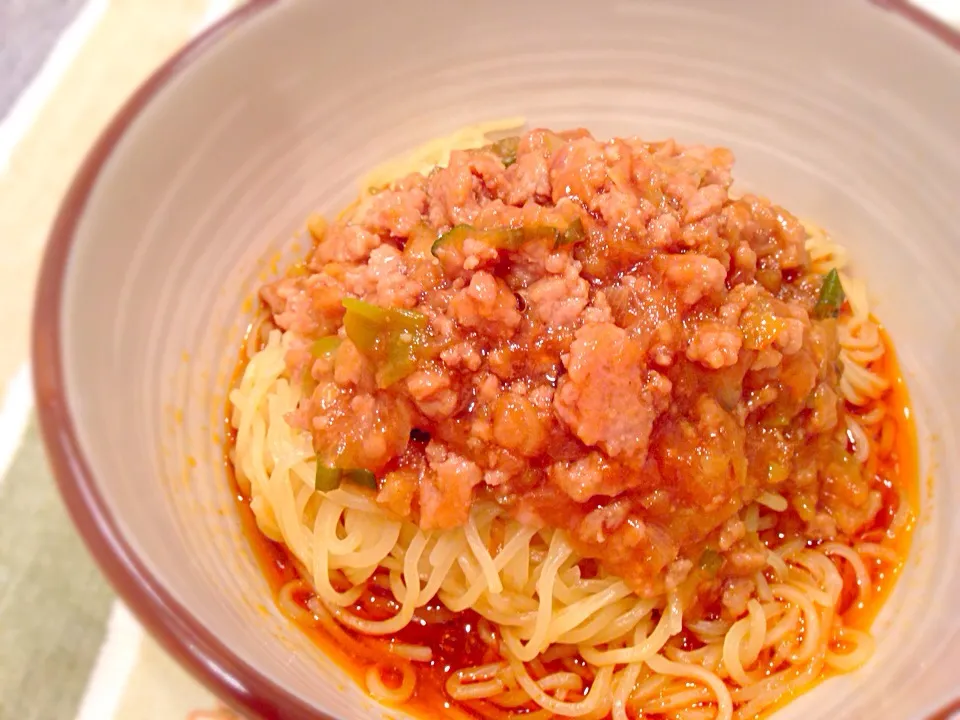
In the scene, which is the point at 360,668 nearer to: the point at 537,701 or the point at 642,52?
the point at 537,701

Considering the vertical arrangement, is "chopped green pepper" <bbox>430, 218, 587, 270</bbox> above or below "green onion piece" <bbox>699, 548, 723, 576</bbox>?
above

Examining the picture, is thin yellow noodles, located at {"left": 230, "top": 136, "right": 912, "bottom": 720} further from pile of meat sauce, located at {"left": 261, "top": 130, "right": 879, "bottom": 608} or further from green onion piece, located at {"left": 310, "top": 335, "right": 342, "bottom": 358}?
green onion piece, located at {"left": 310, "top": 335, "right": 342, "bottom": 358}

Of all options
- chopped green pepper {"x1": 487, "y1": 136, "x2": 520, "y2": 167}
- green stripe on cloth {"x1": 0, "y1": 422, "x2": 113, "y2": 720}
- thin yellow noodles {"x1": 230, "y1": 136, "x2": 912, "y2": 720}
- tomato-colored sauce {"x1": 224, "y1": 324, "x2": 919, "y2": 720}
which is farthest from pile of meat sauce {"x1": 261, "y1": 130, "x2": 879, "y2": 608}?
green stripe on cloth {"x1": 0, "y1": 422, "x2": 113, "y2": 720}

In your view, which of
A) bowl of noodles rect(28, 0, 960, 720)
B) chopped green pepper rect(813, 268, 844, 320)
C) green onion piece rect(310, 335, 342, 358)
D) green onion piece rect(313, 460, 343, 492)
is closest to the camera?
bowl of noodles rect(28, 0, 960, 720)

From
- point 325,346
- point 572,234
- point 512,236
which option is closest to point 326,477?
point 325,346

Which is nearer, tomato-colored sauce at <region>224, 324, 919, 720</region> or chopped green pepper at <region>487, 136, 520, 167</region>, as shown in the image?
tomato-colored sauce at <region>224, 324, 919, 720</region>

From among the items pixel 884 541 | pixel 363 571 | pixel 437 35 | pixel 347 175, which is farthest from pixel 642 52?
pixel 363 571

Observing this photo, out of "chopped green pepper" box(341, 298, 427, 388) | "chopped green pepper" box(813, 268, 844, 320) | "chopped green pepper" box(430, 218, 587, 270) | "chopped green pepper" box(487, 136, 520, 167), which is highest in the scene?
"chopped green pepper" box(813, 268, 844, 320)

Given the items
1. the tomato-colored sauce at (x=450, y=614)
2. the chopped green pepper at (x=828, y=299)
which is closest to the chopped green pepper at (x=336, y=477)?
the tomato-colored sauce at (x=450, y=614)
